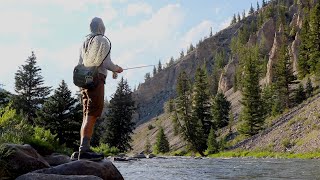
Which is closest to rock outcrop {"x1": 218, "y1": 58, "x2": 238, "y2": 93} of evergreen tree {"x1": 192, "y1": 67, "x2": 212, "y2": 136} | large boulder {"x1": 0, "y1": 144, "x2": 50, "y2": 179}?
evergreen tree {"x1": 192, "y1": 67, "x2": 212, "y2": 136}

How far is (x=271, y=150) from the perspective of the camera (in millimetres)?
56062

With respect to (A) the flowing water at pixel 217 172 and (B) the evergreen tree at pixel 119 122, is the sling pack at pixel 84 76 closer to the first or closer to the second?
(A) the flowing water at pixel 217 172

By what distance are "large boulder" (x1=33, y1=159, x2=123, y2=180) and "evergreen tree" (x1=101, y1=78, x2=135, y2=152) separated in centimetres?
5080

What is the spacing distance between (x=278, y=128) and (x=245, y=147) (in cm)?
605

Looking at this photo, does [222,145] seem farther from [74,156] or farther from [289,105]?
[74,156]

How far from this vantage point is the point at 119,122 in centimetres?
6091

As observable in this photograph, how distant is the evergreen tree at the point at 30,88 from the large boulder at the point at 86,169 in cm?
4164

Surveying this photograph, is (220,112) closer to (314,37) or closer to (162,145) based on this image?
(162,145)

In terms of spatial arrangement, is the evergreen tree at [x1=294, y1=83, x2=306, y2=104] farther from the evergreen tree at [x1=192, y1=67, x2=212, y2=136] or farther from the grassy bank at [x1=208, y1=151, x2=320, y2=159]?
the grassy bank at [x1=208, y1=151, x2=320, y2=159]

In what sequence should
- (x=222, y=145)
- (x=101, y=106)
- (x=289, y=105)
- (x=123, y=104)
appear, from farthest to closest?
(x=289, y=105) < (x=222, y=145) < (x=123, y=104) < (x=101, y=106)

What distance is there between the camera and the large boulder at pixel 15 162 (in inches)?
316

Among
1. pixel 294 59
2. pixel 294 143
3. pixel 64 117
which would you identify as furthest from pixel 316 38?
pixel 64 117

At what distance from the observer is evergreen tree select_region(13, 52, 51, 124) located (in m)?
49.2

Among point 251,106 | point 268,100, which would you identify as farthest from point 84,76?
point 268,100
